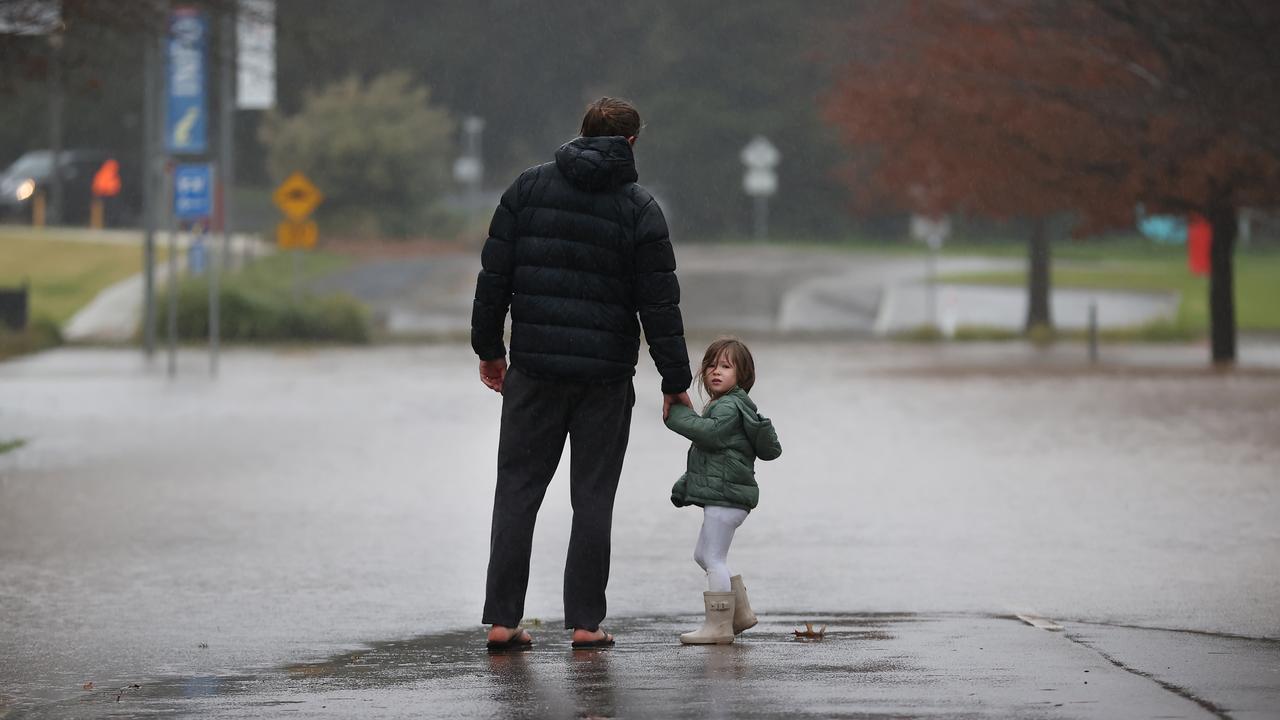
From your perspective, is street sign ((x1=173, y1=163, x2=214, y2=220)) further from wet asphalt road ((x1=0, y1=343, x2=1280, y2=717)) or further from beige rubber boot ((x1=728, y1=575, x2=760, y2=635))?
beige rubber boot ((x1=728, y1=575, x2=760, y2=635))

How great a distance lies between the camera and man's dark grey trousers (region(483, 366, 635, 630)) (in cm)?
748

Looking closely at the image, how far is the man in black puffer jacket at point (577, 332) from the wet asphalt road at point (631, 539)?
0.38 meters

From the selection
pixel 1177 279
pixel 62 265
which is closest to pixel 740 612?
pixel 62 265

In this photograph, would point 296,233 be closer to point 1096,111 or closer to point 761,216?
point 1096,111

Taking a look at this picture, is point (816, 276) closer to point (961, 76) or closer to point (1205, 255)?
point (1205, 255)

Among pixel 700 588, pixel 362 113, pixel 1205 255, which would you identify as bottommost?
pixel 700 588

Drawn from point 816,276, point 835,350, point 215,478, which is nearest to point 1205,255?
point 835,350

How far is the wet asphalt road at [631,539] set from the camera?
7332 mm

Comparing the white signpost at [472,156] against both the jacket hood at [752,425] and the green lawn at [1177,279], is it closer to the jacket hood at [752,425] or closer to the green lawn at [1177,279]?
the green lawn at [1177,279]

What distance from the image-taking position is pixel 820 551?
36.7ft

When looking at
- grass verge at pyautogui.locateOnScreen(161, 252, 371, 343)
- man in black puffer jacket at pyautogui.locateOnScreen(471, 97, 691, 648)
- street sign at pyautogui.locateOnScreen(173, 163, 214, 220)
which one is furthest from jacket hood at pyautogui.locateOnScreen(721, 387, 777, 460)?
grass verge at pyautogui.locateOnScreen(161, 252, 371, 343)

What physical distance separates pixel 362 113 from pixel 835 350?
3828 cm

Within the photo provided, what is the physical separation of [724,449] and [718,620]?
57 cm

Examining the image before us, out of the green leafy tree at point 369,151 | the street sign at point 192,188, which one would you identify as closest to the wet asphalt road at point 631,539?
the street sign at point 192,188
